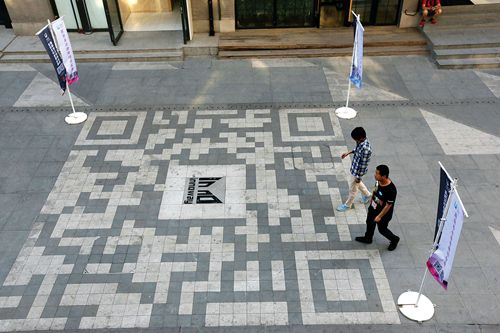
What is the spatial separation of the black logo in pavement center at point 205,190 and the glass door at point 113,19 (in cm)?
701

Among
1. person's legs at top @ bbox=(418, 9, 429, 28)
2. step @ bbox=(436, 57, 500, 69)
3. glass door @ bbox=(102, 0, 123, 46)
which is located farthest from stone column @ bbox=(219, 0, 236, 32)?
step @ bbox=(436, 57, 500, 69)

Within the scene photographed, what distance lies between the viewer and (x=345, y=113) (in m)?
11.5

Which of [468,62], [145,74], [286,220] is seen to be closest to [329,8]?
[468,62]

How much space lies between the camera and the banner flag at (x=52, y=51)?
398 inches

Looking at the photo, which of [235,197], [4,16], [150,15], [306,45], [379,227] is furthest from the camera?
[150,15]

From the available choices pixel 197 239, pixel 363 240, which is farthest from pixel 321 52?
pixel 197 239

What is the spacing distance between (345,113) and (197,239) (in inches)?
213

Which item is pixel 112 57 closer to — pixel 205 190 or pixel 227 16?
pixel 227 16

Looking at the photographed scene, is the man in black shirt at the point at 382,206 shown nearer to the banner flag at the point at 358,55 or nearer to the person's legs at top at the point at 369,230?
the person's legs at top at the point at 369,230

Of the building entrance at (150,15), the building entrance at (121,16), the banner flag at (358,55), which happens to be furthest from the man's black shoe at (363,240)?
the building entrance at (150,15)

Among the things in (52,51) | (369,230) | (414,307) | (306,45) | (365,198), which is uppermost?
(52,51)

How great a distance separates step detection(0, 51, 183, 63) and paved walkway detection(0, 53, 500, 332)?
0.52m

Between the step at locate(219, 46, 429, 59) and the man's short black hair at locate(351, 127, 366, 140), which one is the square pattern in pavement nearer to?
the man's short black hair at locate(351, 127, 366, 140)

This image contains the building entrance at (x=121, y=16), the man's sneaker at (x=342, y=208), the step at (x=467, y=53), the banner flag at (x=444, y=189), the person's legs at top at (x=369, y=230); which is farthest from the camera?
the building entrance at (x=121, y=16)
